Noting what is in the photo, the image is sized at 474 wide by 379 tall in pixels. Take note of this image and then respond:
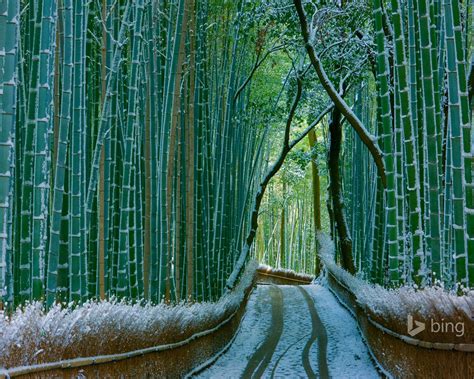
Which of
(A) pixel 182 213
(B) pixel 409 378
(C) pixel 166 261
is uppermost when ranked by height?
(A) pixel 182 213

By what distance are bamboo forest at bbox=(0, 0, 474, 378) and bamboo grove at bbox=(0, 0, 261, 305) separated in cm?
2

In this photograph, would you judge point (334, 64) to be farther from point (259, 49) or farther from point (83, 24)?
point (83, 24)

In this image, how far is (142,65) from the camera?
6.03 metres

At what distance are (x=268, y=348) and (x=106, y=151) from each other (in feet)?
12.4

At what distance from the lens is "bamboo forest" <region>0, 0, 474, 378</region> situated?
3.69 m

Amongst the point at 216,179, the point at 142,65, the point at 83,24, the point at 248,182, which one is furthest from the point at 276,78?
the point at 83,24

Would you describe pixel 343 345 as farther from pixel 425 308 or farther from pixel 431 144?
pixel 425 308

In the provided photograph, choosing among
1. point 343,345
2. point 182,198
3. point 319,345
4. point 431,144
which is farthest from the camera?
point 319,345

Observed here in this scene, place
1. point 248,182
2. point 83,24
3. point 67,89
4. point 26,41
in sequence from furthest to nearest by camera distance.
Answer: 1. point 248,182
2. point 26,41
3. point 83,24
4. point 67,89

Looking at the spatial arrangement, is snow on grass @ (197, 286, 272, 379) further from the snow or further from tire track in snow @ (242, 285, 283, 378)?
the snow

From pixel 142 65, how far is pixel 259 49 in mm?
5624

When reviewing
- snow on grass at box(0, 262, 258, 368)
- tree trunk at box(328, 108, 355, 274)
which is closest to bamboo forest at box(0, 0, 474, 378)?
snow on grass at box(0, 262, 258, 368)

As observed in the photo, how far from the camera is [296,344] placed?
27.4ft

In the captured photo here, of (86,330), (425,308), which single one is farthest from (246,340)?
(86,330)
